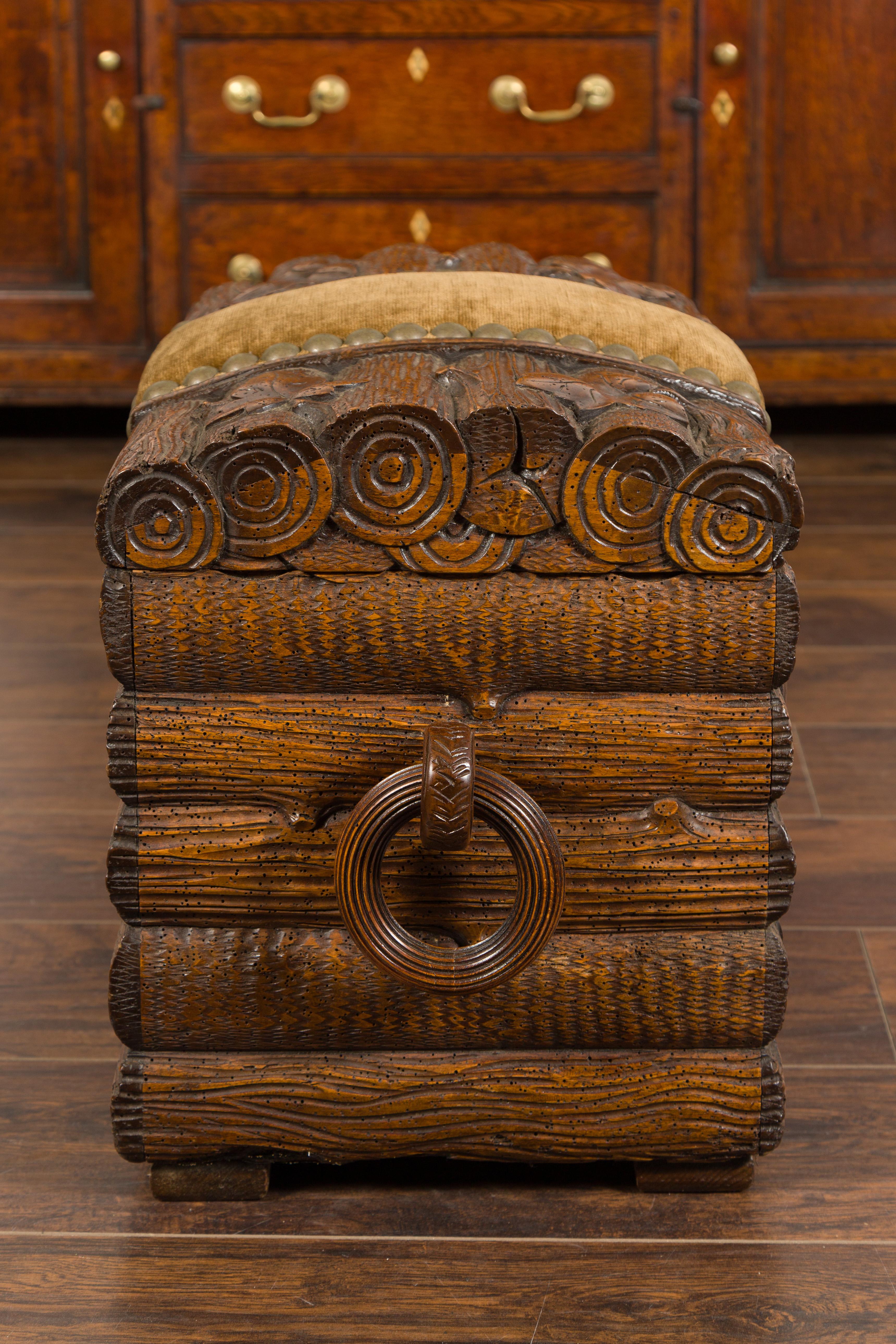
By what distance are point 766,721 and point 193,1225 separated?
17.1 inches

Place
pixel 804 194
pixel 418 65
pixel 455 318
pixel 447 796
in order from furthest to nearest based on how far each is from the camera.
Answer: pixel 804 194
pixel 418 65
pixel 455 318
pixel 447 796

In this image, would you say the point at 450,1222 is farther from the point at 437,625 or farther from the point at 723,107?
the point at 723,107

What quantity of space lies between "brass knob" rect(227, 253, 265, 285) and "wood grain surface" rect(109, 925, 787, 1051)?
1.61 metres

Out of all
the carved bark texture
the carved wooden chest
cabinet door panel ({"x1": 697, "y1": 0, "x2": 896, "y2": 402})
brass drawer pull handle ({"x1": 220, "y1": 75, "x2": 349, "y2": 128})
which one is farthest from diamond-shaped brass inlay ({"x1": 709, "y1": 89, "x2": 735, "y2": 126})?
the carved bark texture

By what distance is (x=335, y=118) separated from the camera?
2309mm

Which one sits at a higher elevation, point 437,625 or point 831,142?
point 831,142

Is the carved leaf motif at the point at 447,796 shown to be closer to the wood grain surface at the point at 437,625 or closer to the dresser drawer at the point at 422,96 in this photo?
the wood grain surface at the point at 437,625

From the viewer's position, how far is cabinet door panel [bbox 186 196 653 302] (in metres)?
2.35

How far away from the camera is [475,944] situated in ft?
2.64

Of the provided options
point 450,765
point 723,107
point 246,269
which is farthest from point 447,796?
point 723,107

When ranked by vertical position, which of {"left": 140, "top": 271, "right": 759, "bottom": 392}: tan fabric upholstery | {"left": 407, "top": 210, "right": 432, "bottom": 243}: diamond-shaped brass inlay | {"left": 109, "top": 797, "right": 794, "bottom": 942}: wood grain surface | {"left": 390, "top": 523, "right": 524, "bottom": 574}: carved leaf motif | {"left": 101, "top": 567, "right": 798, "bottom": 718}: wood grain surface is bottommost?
{"left": 109, "top": 797, "right": 794, "bottom": 942}: wood grain surface

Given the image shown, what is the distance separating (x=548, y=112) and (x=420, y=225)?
0.81ft

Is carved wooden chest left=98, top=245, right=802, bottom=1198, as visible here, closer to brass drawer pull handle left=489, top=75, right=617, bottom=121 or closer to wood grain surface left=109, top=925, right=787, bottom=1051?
wood grain surface left=109, top=925, right=787, bottom=1051

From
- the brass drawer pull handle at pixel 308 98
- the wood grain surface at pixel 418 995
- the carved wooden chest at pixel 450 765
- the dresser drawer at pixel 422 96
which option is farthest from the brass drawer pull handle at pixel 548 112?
the wood grain surface at pixel 418 995
